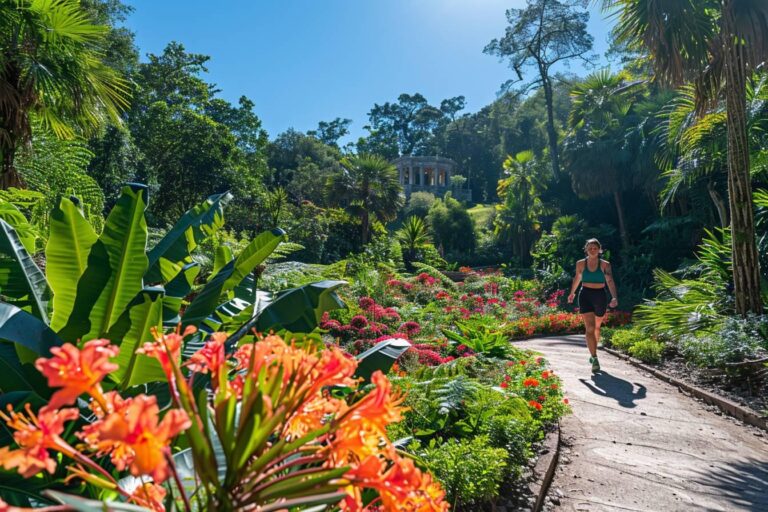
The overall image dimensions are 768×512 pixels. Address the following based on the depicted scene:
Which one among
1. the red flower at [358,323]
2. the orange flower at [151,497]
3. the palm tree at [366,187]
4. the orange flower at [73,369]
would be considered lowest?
the red flower at [358,323]

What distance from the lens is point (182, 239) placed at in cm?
242

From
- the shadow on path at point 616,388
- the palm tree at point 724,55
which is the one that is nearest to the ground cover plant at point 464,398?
the shadow on path at point 616,388

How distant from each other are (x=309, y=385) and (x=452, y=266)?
27.7m

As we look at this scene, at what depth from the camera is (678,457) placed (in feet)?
12.7

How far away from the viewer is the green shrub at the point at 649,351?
7152 mm

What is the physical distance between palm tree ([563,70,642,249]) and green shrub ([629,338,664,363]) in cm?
1479

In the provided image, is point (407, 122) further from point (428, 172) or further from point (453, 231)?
point (453, 231)

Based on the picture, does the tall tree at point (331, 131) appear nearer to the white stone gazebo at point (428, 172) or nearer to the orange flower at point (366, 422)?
the white stone gazebo at point (428, 172)

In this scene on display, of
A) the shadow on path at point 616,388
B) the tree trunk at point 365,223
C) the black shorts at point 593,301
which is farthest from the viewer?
the tree trunk at point 365,223

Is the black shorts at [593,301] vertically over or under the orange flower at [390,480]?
under

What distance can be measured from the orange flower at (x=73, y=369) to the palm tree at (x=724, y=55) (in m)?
7.86

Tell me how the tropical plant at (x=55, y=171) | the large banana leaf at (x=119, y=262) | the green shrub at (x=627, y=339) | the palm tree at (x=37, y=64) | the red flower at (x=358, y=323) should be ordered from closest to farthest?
the large banana leaf at (x=119, y=262)
the palm tree at (x=37, y=64)
the tropical plant at (x=55, y=171)
the red flower at (x=358, y=323)
the green shrub at (x=627, y=339)

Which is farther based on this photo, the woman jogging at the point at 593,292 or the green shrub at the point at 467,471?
the woman jogging at the point at 593,292

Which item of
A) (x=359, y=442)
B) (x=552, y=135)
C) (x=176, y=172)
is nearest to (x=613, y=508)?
(x=359, y=442)
